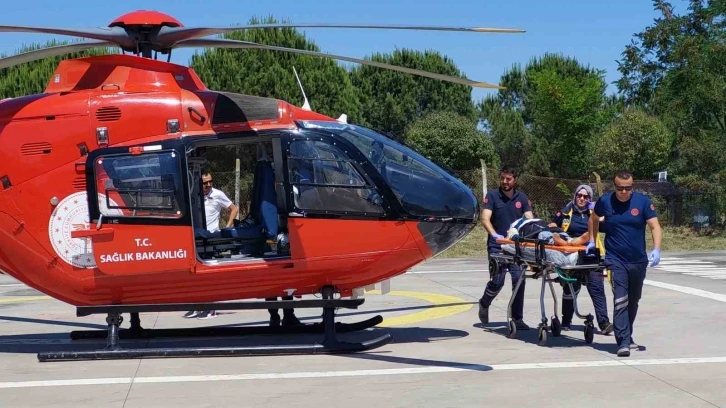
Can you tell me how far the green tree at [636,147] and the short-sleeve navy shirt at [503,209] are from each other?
21113mm

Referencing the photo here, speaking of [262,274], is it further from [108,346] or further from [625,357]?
[625,357]

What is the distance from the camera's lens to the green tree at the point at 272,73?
115 feet

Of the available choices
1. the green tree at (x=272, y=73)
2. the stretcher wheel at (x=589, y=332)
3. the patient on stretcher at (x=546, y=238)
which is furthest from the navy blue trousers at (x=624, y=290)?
Answer: the green tree at (x=272, y=73)

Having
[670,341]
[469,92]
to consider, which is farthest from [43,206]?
[469,92]

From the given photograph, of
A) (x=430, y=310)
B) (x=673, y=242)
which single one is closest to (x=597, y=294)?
(x=430, y=310)

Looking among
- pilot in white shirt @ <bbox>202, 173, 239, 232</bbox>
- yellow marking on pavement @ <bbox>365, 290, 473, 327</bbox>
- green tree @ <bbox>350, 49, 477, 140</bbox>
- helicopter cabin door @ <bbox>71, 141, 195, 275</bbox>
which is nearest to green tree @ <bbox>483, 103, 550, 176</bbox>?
green tree @ <bbox>350, 49, 477, 140</bbox>

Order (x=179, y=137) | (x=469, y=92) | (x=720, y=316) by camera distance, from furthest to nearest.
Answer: (x=469, y=92) < (x=720, y=316) < (x=179, y=137)

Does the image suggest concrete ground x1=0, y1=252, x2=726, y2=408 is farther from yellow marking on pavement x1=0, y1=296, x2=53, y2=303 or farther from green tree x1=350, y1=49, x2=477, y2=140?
green tree x1=350, y1=49, x2=477, y2=140

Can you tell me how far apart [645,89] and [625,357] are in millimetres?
28024

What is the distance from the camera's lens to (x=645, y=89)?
34062 mm

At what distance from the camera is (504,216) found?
32.0ft

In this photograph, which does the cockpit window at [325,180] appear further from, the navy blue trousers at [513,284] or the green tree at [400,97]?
the green tree at [400,97]

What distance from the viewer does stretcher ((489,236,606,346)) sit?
8.48 metres

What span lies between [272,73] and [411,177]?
89.1 ft
